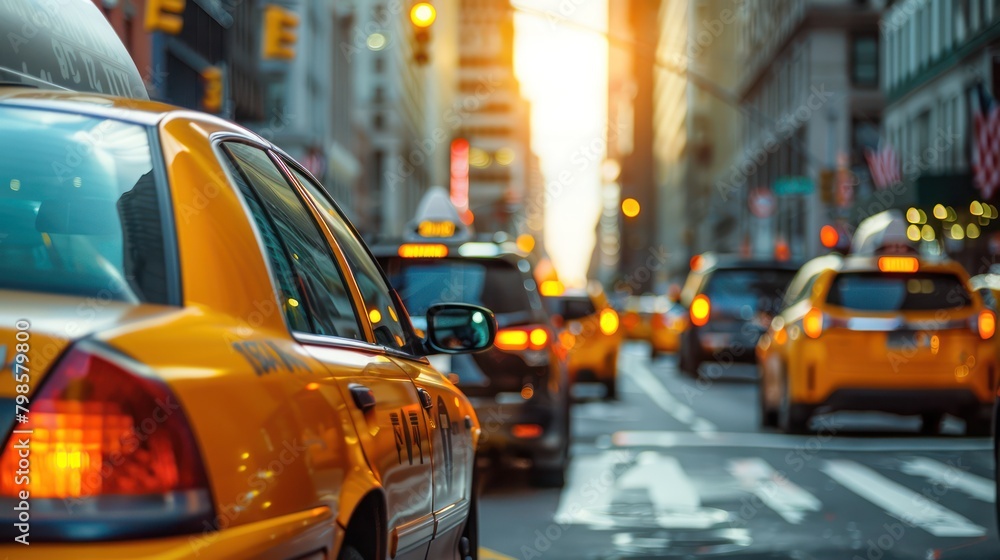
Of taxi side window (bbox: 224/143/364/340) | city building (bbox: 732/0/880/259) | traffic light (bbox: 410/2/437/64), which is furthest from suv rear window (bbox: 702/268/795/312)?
city building (bbox: 732/0/880/259)

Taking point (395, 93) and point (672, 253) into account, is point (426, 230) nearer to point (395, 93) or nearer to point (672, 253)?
point (395, 93)

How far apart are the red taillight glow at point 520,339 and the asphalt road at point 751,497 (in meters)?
0.99

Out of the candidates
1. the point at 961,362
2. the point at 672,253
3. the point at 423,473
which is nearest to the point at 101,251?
the point at 423,473

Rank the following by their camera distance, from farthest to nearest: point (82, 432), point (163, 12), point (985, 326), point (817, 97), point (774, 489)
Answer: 1. point (817, 97)
2. point (163, 12)
3. point (985, 326)
4. point (774, 489)
5. point (82, 432)

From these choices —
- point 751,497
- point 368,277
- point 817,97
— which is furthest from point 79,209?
point 817,97

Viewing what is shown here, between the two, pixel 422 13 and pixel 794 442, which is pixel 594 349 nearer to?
pixel 422 13

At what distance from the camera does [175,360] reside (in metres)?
2.69

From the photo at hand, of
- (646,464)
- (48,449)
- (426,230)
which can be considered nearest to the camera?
(48,449)

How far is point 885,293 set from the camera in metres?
15.5

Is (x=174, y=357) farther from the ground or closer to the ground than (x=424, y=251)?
closer to the ground

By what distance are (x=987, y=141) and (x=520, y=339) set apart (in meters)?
21.3

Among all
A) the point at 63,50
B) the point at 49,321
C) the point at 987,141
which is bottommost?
the point at 49,321

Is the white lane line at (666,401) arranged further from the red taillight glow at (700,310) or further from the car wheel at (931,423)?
the car wheel at (931,423)

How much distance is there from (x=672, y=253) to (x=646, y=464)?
135572mm
